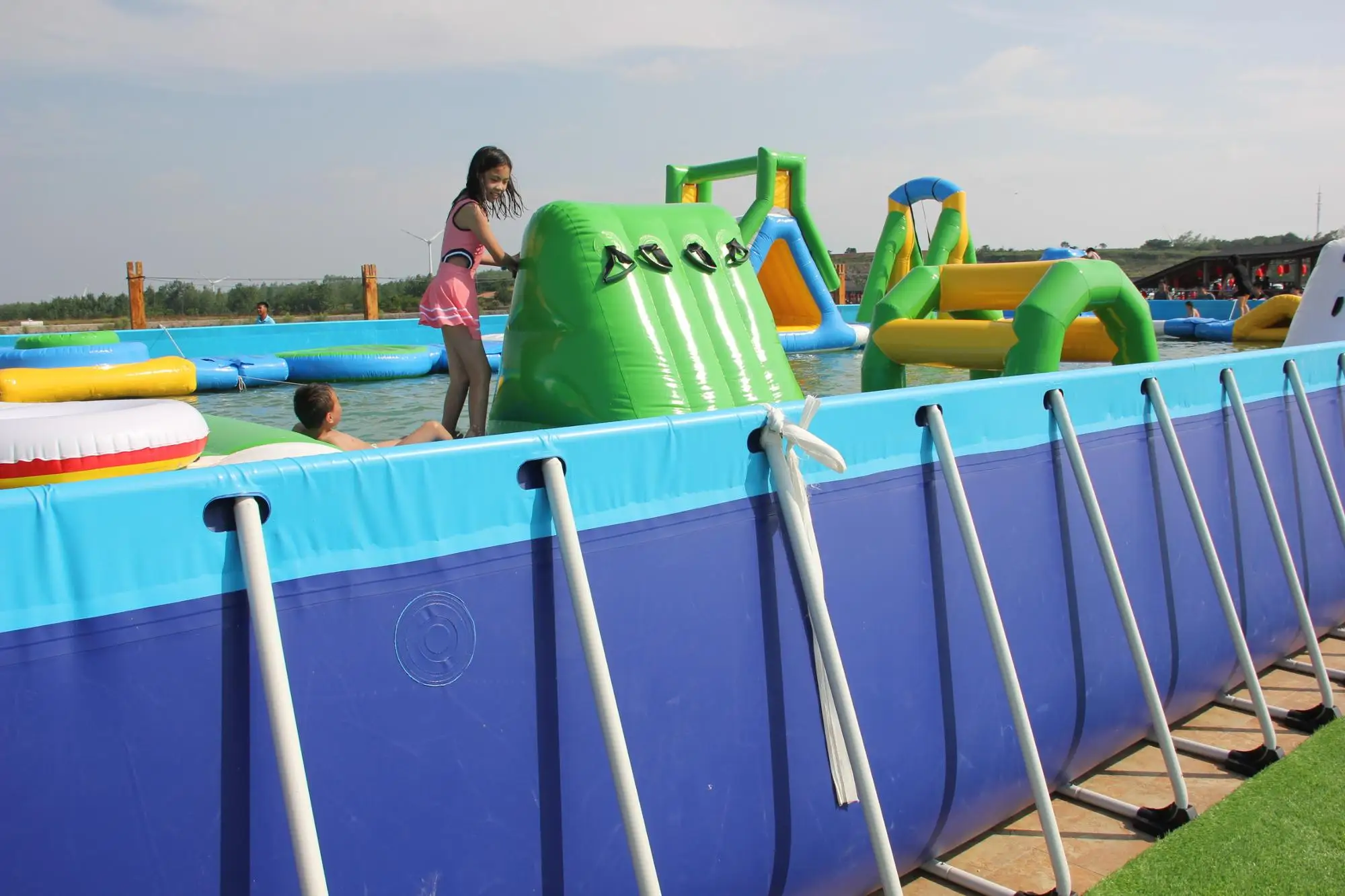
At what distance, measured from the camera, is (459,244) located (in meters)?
3.93

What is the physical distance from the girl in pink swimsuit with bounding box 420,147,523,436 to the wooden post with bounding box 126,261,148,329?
14632 mm

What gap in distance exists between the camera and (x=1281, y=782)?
2.70 meters

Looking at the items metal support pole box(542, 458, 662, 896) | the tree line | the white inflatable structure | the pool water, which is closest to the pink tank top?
the pool water

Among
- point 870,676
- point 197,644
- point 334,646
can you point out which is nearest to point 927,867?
point 870,676

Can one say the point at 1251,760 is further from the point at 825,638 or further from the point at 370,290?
the point at 370,290

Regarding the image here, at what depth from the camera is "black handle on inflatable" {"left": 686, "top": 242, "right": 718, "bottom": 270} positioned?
10.9ft

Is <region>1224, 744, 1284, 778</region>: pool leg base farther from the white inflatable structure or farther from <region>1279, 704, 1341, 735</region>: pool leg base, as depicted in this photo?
the white inflatable structure

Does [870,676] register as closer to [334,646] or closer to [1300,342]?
[334,646]

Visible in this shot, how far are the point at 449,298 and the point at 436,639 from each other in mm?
2475

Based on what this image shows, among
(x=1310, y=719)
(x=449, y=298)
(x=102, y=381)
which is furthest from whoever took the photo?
(x=102, y=381)

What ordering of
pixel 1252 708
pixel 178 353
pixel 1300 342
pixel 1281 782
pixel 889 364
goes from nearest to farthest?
pixel 1281 782 < pixel 1252 708 < pixel 889 364 < pixel 1300 342 < pixel 178 353

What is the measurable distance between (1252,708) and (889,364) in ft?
6.58

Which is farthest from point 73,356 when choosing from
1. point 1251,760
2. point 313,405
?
point 1251,760

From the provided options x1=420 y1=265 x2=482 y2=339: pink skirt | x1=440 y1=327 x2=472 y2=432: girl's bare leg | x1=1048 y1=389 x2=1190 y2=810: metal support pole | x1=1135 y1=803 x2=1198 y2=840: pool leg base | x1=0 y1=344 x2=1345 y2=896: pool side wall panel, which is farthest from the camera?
x1=440 y1=327 x2=472 y2=432: girl's bare leg
